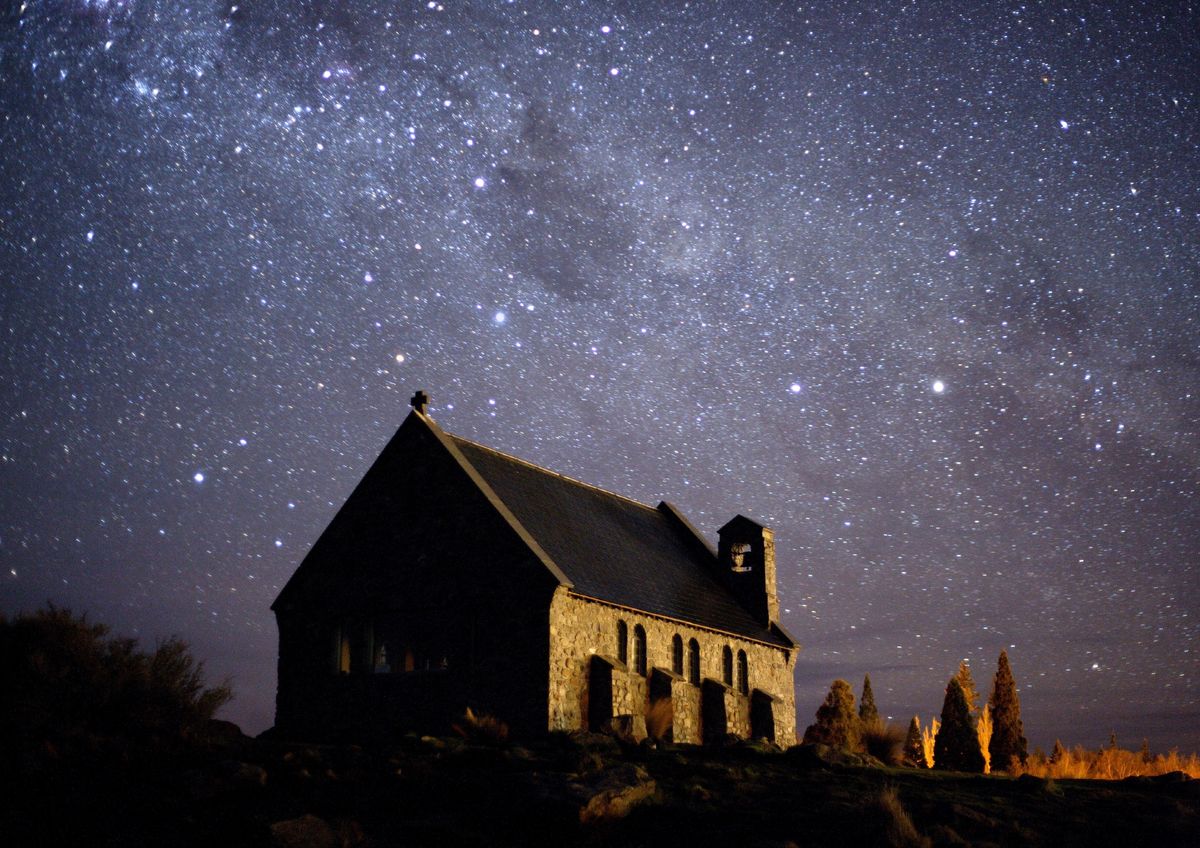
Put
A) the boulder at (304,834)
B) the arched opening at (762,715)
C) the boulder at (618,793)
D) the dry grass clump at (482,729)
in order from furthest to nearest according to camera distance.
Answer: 1. the arched opening at (762,715)
2. the dry grass clump at (482,729)
3. the boulder at (618,793)
4. the boulder at (304,834)

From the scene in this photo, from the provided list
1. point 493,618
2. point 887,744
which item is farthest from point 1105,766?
point 493,618

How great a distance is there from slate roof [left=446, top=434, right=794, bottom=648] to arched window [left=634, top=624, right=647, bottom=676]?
2.11ft

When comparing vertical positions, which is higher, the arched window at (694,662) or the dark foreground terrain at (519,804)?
the arched window at (694,662)

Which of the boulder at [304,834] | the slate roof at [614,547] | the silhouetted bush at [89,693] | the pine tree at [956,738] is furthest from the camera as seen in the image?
the pine tree at [956,738]

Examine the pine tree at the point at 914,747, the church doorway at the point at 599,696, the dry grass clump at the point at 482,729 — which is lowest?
the pine tree at the point at 914,747

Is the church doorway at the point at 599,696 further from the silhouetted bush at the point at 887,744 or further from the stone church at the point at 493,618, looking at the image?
the silhouetted bush at the point at 887,744

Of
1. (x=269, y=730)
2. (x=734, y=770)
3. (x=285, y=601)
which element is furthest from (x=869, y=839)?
(x=285, y=601)

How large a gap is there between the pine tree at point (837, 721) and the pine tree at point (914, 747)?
2.13 meters

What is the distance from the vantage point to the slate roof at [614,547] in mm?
30906

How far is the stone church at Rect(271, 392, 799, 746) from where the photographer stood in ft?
90.1

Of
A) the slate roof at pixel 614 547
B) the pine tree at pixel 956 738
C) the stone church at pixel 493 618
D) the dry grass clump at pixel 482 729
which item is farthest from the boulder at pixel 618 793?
the pine tree at pixel 956 738

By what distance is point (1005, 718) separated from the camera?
4531 cm

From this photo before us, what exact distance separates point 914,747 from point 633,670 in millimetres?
20268

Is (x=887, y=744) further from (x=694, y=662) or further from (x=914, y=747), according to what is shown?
(x=914, y=747)
